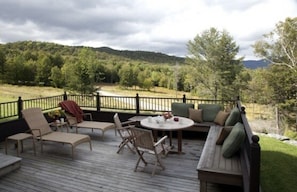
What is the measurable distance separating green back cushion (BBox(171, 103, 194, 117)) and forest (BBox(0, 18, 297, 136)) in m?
14.0

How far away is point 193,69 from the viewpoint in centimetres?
2814

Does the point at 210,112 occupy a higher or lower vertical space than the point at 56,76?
lower

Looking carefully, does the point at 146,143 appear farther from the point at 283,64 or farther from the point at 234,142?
the point at 283,64

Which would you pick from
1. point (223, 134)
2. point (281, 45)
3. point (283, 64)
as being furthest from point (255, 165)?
point (281, 45)

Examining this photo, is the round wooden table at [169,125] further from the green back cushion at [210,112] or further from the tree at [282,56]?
the tree at [282,56]

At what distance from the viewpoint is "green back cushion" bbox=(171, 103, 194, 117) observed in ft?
22.0

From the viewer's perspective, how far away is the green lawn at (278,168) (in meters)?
4.00

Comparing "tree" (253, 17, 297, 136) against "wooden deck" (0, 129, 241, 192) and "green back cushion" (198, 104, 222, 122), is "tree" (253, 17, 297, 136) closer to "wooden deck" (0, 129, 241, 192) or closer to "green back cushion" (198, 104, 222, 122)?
"green back cushion" (198, 104, 222, 122)

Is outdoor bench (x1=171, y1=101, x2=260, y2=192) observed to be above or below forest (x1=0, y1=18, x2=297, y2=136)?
below

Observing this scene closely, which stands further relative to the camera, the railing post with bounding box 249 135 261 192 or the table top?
the table top

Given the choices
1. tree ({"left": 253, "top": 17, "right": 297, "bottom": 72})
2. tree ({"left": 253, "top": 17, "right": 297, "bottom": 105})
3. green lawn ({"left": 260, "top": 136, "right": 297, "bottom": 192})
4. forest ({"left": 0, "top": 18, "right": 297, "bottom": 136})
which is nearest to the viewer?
green lawn ({"left": 260, "top": 136, "right": 297, "bottom": 192})

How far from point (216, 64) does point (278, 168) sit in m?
22.9

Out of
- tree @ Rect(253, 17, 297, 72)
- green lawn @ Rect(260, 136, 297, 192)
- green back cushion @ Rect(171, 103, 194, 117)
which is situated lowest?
green lawn @ Rect(260, 136, 297, 192)

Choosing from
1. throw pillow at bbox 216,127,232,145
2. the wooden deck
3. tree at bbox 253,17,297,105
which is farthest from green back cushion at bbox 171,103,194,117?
tree at bbox 253,17,297,105
